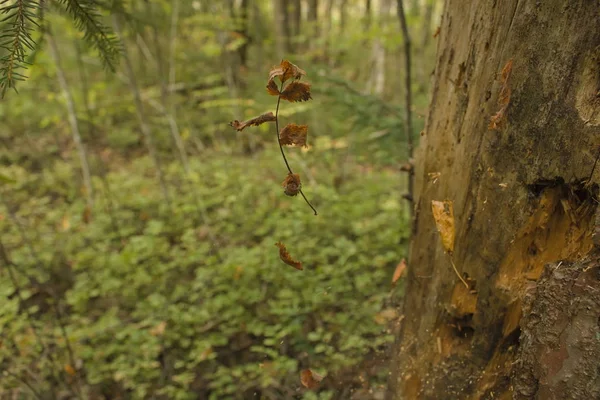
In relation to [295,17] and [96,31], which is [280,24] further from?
[96,31]

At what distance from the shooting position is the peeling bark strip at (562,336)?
3.26ft

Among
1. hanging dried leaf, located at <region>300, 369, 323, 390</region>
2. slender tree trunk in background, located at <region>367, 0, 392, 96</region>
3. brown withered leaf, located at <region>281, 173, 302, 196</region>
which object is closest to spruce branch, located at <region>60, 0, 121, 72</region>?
brown withered leaf, located at <region>281, 173, 302, 196</region>

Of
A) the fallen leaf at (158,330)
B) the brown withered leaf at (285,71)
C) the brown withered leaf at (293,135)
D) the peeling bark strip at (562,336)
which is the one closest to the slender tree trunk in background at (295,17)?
the fallen leaf at (158,330)

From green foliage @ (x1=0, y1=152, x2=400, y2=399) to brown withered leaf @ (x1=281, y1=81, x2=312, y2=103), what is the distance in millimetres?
1376

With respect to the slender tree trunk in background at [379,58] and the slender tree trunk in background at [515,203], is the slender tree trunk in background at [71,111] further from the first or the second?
the slender tree trunk in background at [379,58]

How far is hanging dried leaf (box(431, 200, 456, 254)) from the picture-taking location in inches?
59.6

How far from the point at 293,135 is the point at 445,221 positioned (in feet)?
2.42

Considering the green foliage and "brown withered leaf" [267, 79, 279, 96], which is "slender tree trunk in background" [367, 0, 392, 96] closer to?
the green foliage

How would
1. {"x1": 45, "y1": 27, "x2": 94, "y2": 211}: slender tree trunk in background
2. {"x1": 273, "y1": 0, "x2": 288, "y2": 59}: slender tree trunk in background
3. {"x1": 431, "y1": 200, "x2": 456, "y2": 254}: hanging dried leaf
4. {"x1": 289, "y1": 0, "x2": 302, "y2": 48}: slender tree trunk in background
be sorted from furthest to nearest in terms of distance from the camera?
1. {"x1": 289, "y1": 0, "x2": 302, "y2": 48}: slender tree trunk in background
2. {"x1": 273, "y1": 0, "x2": 288, "y2": 59}: slender tree trunk in background
3. {"x1": 45, "y1": 27, "x2": 94, "y2": 211}: slender tree trunk in background
4. {"x1": 431, "y1": 200, "x2": 456, "y2": 254}: hanging dried leaf

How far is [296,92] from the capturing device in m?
1.17

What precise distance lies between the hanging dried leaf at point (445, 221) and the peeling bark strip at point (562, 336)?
0.37m

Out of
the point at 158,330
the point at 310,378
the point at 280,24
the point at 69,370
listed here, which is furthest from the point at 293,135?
the point at 280,24

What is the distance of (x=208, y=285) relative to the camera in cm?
393

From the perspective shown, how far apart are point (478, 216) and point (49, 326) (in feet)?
14.0
